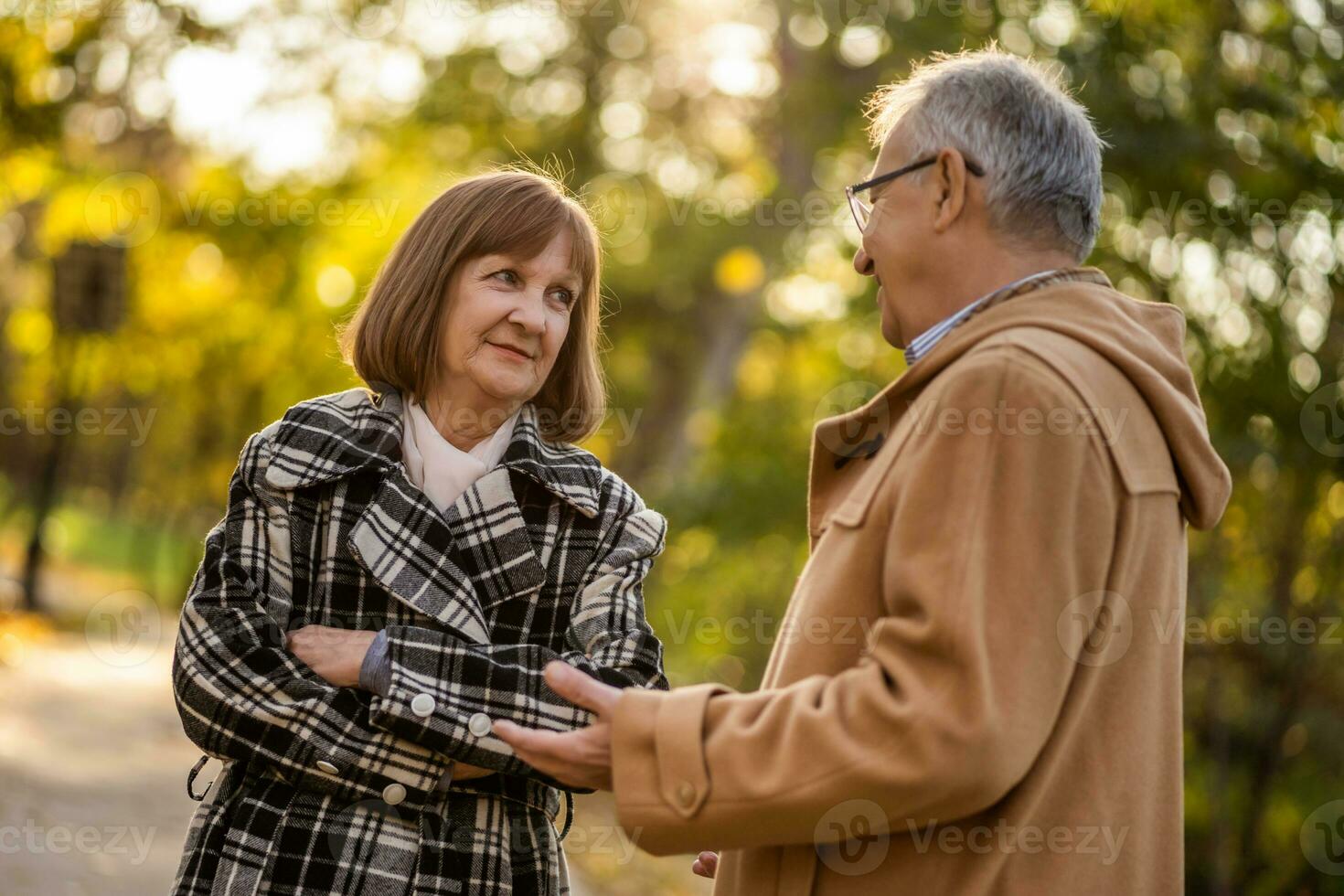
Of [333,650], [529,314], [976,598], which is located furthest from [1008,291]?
[333,650]

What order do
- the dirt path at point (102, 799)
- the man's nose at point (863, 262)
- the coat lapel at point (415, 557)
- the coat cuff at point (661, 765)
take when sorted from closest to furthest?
the coat cuff at point (661, 765)
the man's nose at point (863, 262)
the coat lapel at point (415, 557)
the dirt path at point (102, 799)

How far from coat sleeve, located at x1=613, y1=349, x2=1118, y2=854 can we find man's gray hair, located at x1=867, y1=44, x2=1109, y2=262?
30 centimetres

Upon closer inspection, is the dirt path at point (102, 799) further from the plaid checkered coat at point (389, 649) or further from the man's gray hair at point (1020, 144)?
the man's gray hair at point (1020, 144)

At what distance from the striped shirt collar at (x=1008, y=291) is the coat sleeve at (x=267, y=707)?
111cm

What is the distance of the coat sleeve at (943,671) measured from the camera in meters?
1.72

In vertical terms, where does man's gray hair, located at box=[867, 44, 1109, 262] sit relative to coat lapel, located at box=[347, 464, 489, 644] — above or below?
above

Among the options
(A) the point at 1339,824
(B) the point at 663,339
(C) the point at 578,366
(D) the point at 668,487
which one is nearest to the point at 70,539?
(B) the point at 663,339

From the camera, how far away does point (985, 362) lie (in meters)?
1.83

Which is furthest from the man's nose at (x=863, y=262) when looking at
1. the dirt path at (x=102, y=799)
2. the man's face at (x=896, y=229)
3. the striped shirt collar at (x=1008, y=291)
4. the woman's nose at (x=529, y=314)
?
the dirt path at (x=102, y=799)

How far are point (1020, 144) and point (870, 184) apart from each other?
0.85 ft

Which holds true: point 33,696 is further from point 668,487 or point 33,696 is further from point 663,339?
point 663,339

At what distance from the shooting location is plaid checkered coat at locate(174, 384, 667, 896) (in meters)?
2.34

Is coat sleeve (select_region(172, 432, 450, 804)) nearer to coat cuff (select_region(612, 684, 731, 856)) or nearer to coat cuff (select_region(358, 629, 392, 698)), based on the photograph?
coat cuff (select_region(358, 629, 392, 698))

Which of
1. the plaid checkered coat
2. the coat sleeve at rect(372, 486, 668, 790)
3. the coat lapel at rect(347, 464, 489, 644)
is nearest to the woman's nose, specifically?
the plaid checkered coat
